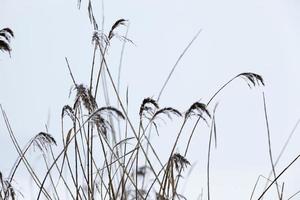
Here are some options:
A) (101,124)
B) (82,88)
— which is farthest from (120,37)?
(101,124)

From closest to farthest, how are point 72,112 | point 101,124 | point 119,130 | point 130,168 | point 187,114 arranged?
1. point 101,124
2. point 187,114
3. point 72,112
4. point 130,168
5. point 119,130

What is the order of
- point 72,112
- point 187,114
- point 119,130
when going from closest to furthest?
point 187,114
point 72,112
point 119,130

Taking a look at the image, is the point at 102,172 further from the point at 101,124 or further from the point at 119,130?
the point at 101,124

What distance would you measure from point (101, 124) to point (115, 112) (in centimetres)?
20

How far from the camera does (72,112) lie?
5.50 ft

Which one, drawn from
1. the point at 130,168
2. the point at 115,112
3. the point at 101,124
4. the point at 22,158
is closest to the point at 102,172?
the point at 130,168

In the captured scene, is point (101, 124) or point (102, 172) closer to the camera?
point (101, 124)

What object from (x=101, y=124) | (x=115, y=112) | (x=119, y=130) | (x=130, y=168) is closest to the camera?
(x=115, y=112)

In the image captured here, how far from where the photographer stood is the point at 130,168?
1803 millimetres

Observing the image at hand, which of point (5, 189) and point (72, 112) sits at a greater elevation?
point (72, 112)

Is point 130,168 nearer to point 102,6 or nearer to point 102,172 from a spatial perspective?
point 102,172

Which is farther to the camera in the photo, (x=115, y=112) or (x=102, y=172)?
(x=102, y=172)

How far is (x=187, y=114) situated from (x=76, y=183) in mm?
461

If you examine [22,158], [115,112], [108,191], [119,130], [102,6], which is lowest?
[115,112]
